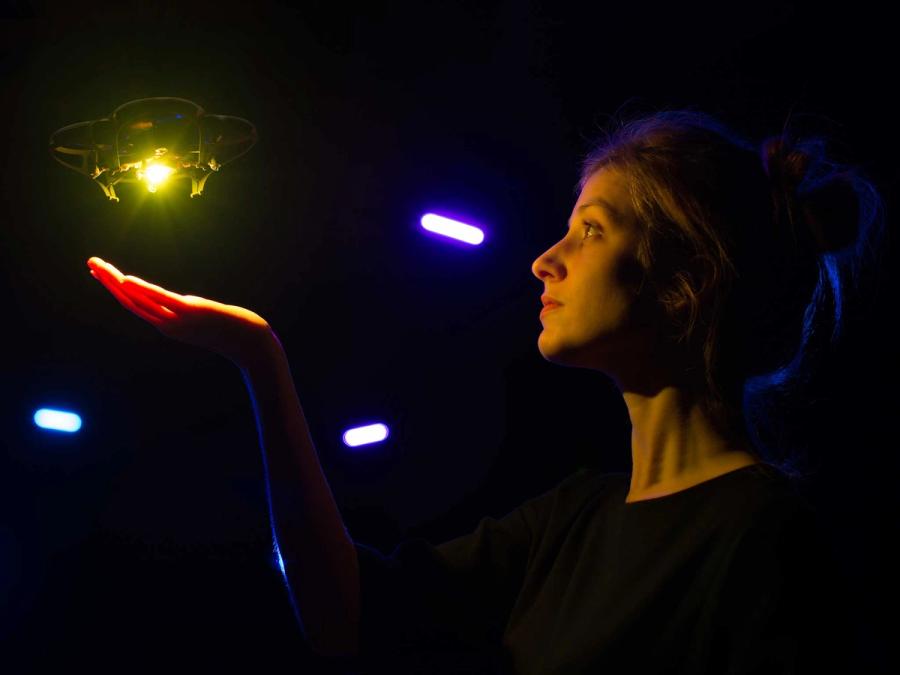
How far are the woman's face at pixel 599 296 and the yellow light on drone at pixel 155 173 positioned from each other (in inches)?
47.6

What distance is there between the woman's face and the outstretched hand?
1.47ft

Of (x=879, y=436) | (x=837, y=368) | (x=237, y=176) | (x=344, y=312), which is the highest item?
(x=237, y=176)

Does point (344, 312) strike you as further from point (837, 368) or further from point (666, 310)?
point (666, 310)

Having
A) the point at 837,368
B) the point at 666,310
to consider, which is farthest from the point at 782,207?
the point at 837,368

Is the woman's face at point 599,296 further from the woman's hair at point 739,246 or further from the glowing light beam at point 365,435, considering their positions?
the glowing light beam at point 365,435

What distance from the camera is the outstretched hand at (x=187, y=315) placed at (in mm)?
1147

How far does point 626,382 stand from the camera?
47.9 inches

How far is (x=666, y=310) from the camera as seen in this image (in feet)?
3.90

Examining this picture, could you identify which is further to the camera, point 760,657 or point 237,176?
point 237,176

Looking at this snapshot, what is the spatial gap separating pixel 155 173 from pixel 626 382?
141 centimetres

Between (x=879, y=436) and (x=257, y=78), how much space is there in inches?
89.7

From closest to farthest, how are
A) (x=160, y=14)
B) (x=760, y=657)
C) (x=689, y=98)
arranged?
(x=760, y=657), (x=160, y=14), (x=689, y=98)

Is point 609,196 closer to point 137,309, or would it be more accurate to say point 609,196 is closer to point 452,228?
point 137,309

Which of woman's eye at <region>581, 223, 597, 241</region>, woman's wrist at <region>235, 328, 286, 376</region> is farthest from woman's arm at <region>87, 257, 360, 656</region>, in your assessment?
woman's eye at <region>581, 223, 597, 241</region>
